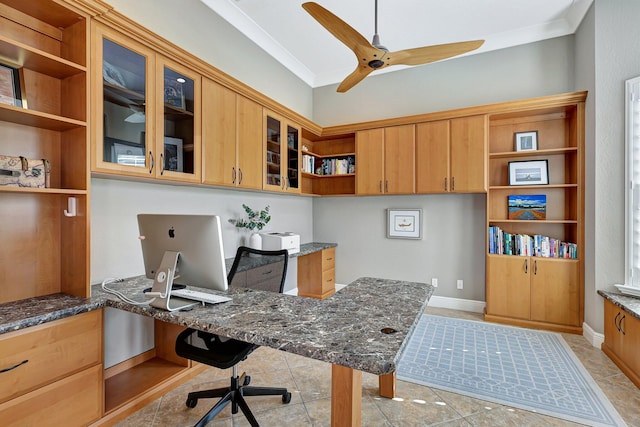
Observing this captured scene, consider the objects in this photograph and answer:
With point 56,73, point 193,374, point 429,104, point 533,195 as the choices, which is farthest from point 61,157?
point 533,195

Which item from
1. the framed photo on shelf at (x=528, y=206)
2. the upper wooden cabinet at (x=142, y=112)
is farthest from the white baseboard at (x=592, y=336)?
the upper wooden cabinet at (x=142, y=112)

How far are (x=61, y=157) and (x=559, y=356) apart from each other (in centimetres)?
410

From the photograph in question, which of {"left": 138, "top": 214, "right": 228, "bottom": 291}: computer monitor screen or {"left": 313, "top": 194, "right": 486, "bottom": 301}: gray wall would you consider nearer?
{"left": 138, "top": 214, "right": 228, "bottom": 291}: computer monitor screen

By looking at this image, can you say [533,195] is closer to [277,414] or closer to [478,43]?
[478,43]

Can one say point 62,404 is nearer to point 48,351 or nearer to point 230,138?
point 48,351

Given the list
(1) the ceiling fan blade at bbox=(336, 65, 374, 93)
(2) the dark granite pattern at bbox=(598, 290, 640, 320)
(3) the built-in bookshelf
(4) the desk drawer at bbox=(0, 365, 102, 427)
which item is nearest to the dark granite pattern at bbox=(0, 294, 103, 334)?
(4) the desk drawer at bbox=(0, 365, 102, 427)

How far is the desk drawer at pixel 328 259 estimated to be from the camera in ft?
14.2

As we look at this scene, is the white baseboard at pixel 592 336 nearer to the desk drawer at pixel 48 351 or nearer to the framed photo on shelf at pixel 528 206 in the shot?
the framed photo on shelf at pixel 528 206

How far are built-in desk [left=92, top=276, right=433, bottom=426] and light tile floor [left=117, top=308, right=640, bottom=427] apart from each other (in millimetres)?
823

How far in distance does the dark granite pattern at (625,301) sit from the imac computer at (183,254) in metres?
2.89

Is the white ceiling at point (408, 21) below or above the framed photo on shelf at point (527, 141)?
above

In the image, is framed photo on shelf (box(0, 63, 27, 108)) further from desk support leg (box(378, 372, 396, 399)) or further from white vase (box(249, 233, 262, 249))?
desk support leg (box(378, 372, 396, 399))

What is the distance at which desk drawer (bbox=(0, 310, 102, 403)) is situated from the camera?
1378 mm

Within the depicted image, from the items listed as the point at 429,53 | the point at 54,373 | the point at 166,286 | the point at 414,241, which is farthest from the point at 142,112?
the point at 414,241
